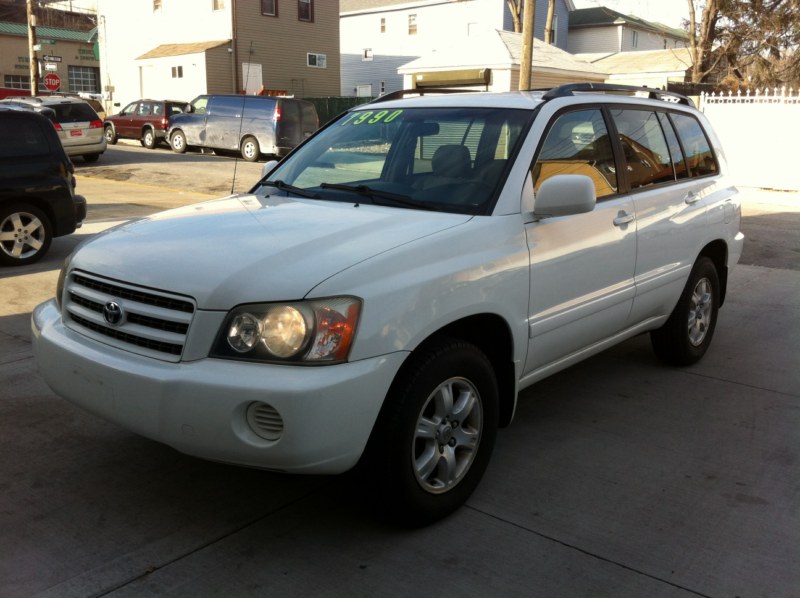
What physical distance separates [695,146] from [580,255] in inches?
78.3

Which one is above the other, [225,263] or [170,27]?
[170,27]

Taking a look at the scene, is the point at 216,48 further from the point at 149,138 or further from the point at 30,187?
the point at 30,187

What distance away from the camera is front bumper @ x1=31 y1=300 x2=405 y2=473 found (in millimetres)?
2840

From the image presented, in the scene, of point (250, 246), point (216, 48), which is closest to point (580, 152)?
point (250, 246)

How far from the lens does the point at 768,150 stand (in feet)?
57.7

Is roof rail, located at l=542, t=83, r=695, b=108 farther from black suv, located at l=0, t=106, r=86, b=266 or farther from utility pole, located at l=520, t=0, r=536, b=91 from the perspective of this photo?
utility pole, located at l=520, t=0, r=536, b=91

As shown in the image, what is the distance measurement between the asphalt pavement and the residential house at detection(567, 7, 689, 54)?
172 feet

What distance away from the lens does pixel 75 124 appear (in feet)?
66.1

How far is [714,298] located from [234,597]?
4.09m

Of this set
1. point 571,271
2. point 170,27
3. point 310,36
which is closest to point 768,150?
point 571,271

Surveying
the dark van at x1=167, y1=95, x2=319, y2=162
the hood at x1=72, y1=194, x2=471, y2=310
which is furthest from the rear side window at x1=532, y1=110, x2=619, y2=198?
the dark van at x1=167, y1=95, x2=319, y2=162

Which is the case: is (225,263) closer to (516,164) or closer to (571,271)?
(516,164)

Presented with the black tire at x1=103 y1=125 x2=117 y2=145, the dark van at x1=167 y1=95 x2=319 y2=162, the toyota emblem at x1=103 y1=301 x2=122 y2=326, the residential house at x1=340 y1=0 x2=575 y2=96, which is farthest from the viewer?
the residential house at x1=340 y1=0 x2=575 y2=96

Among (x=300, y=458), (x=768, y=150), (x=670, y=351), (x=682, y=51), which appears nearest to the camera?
(x=300, y=458)
